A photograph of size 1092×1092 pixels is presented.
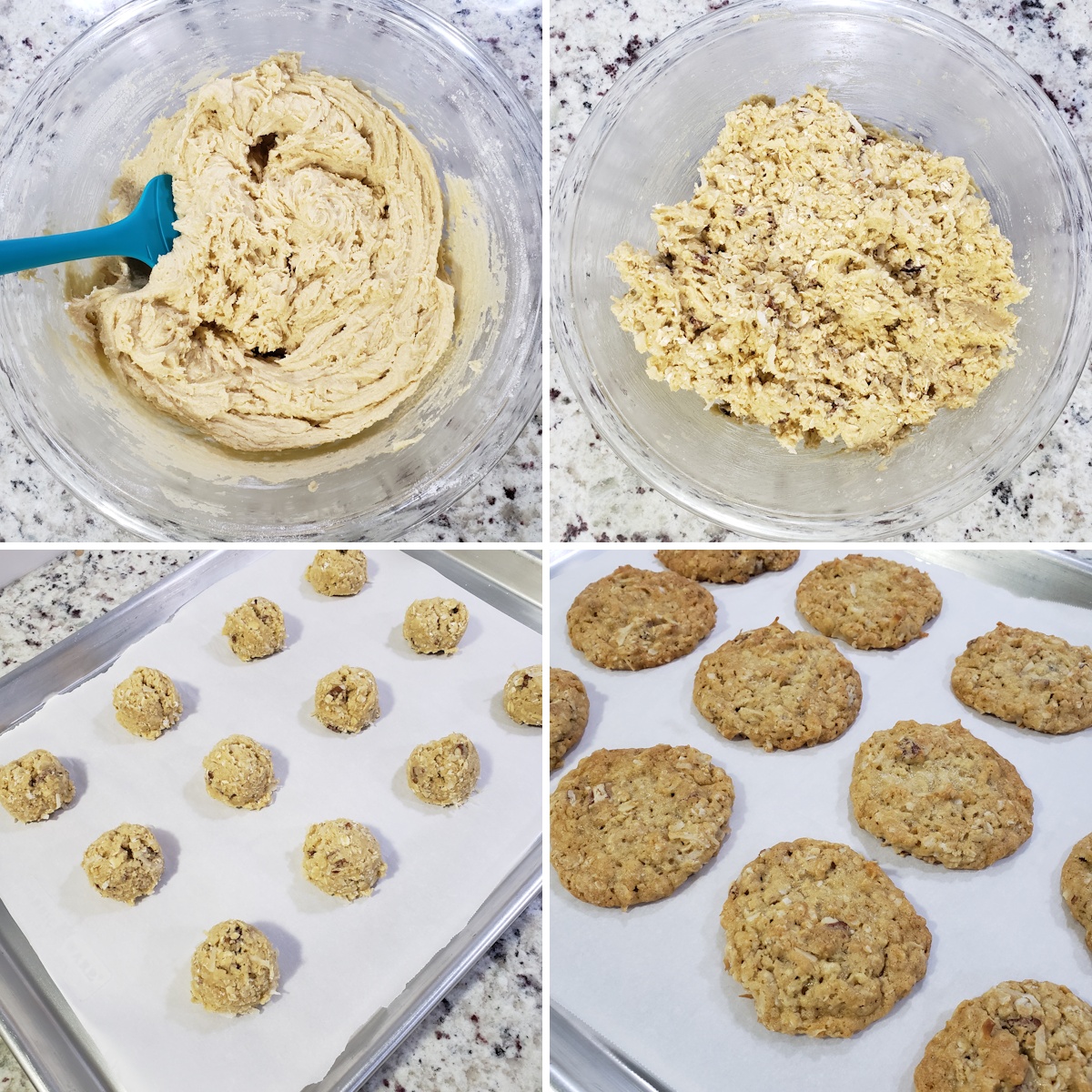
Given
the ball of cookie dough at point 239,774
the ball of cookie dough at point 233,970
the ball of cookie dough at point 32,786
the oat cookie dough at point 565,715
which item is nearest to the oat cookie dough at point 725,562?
the oat cookie dough at point 565,715

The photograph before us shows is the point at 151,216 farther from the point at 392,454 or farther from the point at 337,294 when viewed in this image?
the point at 392,454

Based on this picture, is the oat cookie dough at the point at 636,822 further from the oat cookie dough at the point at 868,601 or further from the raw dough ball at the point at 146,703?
the raw dough ball at the point at 146,703

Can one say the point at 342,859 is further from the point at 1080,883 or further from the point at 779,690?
the point at 1080,883

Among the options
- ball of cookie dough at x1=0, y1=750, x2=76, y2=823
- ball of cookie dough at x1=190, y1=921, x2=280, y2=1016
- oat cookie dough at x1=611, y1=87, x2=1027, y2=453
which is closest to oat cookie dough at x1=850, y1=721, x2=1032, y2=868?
oat cookie dough at x1=611, y1=87, x2=1027, y2=453

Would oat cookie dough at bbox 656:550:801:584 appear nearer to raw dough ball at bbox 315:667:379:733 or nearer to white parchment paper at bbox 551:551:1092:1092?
white parchment paper at bbox 551:551:1092:1092

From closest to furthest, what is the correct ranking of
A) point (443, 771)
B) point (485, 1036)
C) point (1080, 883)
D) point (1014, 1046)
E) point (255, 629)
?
point (1014, 1046), point (1080, 883), point (485, 1036), point (443, 771), point (255, 629)

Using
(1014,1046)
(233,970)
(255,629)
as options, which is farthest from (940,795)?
(255,629)
